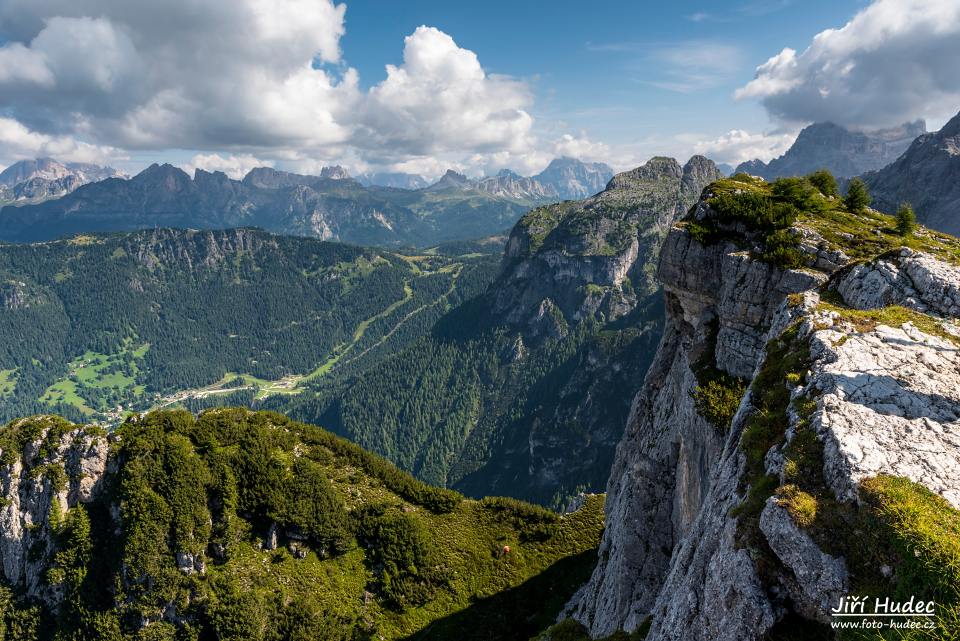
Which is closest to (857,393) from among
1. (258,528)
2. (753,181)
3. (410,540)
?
(753,181)

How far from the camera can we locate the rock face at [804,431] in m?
13.5

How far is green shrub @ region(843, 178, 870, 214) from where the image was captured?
42.8 meters

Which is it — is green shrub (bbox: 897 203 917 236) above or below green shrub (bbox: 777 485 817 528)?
above

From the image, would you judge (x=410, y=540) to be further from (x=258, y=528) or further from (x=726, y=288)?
(x=726, y=288)

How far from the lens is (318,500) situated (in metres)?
75.1

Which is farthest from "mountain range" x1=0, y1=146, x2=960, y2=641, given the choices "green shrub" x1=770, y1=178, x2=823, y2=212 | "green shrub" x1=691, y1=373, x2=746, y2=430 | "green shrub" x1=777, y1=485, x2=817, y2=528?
"green shrub" x1=770, y1=178, x2=823, y2=212

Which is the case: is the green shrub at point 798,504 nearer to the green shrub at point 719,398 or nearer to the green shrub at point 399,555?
the green shrub at point 719,398

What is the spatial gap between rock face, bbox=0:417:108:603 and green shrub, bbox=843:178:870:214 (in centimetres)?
10624

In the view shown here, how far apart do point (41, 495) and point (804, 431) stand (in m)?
103

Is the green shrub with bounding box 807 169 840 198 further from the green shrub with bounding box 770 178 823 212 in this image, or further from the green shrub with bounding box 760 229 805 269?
the green shrub with bounding box 760 229 805 269

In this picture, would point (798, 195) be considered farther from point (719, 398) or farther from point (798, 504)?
point (798, 504)

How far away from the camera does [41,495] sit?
73.8 metres

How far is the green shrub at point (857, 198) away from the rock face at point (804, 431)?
11717 millimetres

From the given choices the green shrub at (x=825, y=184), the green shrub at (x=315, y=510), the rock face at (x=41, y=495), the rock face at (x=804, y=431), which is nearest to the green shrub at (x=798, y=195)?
the green shrub at (x=825, y=184)
